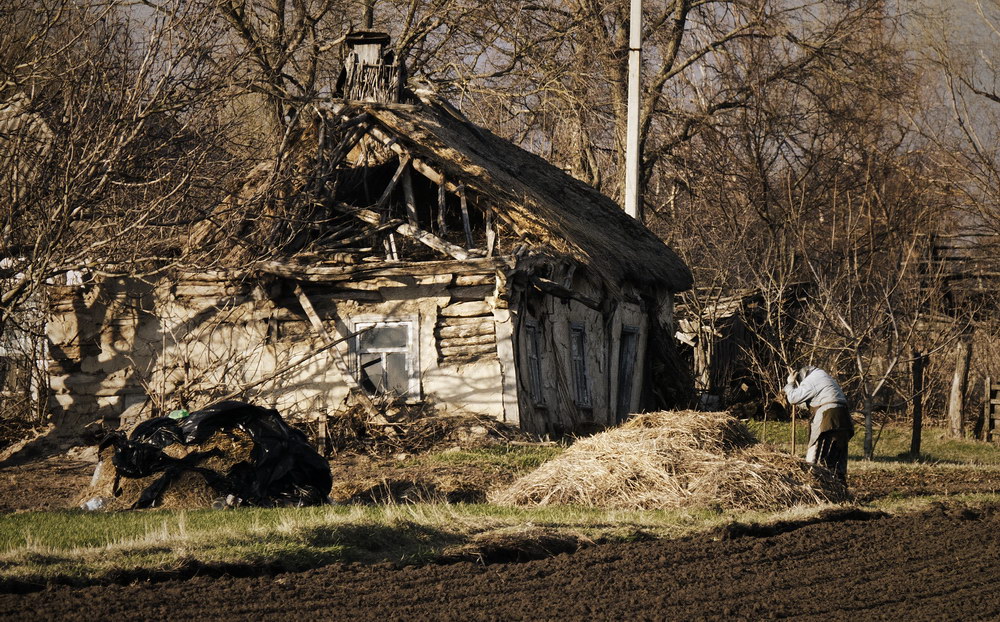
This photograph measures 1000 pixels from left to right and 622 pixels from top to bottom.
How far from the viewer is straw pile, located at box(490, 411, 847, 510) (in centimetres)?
1010

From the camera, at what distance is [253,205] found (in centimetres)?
1492

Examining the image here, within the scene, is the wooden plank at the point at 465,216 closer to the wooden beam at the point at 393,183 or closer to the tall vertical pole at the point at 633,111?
the wooden beam at the point at 393,183

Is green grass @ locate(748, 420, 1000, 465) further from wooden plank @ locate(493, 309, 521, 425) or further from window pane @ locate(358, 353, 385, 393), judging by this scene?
window pane @ locate(358, 353, 385, 393)

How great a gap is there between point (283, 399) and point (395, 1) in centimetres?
1205

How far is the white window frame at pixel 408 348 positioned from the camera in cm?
1539

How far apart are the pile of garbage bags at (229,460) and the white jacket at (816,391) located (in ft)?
17.1

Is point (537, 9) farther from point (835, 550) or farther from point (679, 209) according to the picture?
point (835, 550)

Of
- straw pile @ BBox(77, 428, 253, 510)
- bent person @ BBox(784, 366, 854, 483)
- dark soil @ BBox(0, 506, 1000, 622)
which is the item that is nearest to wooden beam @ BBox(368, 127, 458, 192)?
bent person @ BBox(784, 366, 854, 483)

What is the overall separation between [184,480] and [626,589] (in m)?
4.73

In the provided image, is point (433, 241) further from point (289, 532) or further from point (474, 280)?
point (289, 532)

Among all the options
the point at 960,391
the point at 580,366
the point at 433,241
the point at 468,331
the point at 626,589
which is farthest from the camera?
the point at 960,391

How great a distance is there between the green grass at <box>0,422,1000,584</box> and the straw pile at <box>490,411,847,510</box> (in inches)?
15.6

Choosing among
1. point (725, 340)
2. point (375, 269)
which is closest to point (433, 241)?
point (375, 269)

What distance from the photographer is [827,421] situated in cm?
1170
